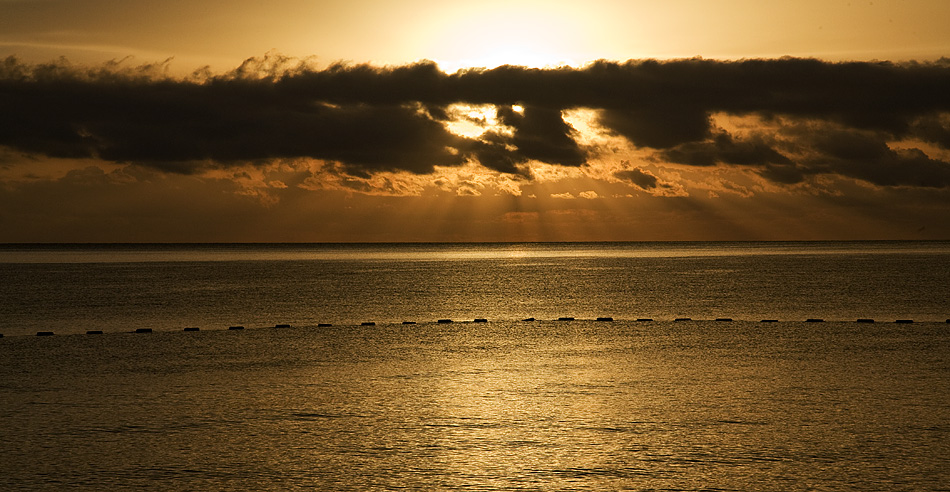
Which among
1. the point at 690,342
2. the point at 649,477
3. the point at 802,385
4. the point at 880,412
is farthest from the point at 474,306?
the point at 649,477

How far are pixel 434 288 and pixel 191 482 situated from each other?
64.7 metres

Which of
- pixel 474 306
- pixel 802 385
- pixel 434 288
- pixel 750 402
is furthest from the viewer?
pixel 434 288

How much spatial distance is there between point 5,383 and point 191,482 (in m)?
11.7

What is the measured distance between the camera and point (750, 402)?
18.5 meters

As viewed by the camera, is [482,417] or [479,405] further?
[479,405]

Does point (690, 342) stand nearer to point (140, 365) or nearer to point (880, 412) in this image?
point (880, 412)

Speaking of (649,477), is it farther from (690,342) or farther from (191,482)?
(690,342)

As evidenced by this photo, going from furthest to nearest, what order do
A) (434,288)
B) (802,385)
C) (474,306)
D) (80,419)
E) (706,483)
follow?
(434,288) → (474,306) → (802,385) → (80,419) → (706,483)

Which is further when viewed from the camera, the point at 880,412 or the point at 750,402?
the point at 750,402

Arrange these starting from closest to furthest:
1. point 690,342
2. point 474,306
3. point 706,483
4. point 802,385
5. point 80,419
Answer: point 706,483, point 80,419, point 802,385, point 690,342, point 474,306

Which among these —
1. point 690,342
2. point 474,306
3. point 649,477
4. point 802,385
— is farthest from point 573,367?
point 474,306

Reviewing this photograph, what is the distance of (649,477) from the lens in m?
12.8

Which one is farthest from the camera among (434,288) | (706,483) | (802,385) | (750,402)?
(434,288)

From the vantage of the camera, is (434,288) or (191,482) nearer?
(191,482)
